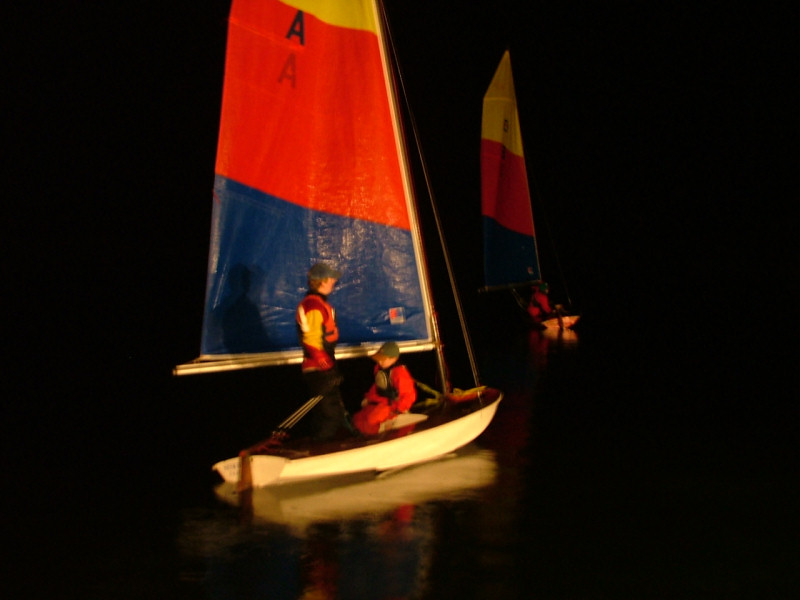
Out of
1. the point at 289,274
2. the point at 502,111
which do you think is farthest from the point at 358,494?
the point at 502,111

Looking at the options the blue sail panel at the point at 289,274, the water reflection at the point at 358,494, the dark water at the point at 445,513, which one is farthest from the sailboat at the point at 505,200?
the water reflection at the point at 358,494

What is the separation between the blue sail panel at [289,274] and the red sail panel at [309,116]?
0.12m

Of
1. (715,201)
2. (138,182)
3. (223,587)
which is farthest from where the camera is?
(715,201)

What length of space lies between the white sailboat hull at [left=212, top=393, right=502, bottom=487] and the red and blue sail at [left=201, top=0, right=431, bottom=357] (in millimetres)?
710

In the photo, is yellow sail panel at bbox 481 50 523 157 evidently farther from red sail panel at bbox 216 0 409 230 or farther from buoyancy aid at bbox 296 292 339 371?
buoyancy aid at bbox 296 292 339 371

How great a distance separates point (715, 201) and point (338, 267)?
108 ft

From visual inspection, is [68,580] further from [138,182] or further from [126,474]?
[138,182]

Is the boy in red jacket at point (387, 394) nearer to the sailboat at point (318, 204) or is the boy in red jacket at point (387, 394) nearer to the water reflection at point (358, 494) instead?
the sailboat at point (318, 204)

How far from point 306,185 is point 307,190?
0.11 feet

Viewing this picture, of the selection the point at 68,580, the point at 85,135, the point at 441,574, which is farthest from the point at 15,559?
the point at 85,135

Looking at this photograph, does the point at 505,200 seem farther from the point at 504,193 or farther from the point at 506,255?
the point at 506,255

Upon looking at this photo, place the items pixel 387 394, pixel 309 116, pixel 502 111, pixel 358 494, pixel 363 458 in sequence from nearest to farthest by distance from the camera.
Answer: pixel 358 494 → pixel 363 458 → pixel 387 394 → pixel 309 116 → pixel 502 111

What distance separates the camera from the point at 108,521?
4.53 metres

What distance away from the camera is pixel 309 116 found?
5574mm
